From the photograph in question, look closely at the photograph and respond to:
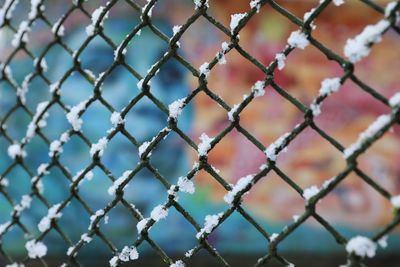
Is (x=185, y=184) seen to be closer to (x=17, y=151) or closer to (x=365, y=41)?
(x=365, y=41)

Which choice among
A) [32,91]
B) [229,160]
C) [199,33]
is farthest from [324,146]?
[32,91]

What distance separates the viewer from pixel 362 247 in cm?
94

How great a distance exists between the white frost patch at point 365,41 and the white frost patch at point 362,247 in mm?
332

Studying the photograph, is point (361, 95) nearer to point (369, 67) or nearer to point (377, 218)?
point (369, 67)

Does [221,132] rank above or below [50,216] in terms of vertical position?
below

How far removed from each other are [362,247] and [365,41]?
0.37m

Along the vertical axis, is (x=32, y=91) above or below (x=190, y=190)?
above

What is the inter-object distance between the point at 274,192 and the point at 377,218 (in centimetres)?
127

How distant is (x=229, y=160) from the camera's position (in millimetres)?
6250

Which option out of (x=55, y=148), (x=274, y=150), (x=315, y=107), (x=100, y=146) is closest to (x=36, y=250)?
(x=55, y=148)

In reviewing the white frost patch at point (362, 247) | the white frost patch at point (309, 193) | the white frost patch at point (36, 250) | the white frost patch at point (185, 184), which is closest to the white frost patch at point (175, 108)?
the white frost patch at point (185, 184)

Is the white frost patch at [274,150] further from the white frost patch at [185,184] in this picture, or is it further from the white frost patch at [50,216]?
the white frost patch at [50,216]

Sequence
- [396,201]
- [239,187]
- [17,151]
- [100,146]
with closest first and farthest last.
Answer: [396,201] → [239,187] → [100,146] → [17,151]

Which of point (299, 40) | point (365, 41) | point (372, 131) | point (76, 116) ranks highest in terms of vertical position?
point (76, 116)
